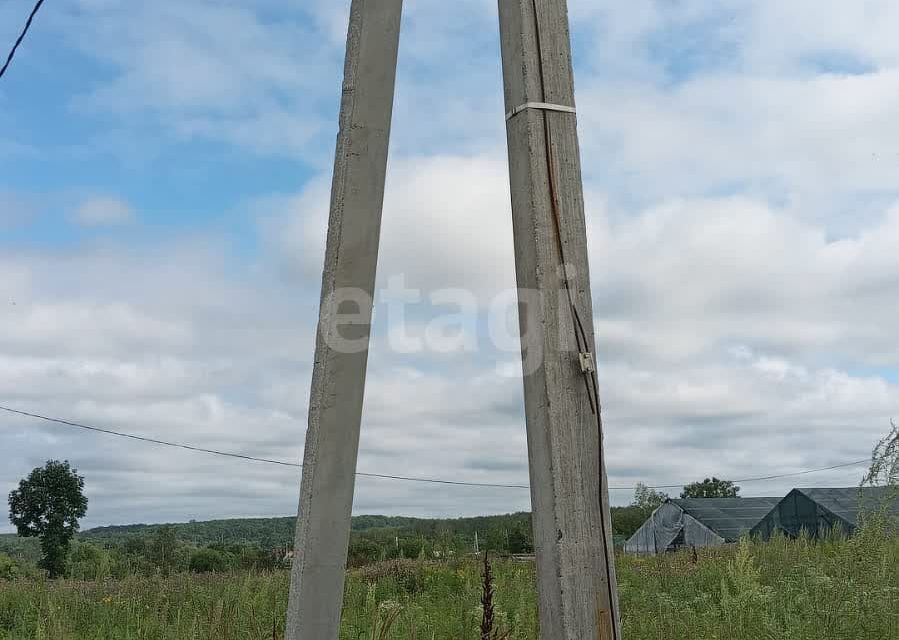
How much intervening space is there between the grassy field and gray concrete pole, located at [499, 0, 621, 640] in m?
1.13

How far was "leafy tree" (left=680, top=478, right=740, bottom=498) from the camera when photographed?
54.9 m

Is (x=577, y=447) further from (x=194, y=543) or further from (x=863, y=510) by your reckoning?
(x=194, y=543)

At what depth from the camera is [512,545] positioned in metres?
11.3

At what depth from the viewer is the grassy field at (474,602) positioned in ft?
14.2

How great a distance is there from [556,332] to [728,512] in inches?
998

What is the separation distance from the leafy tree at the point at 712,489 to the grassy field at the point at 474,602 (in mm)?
47784

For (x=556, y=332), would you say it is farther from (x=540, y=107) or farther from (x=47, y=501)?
(x=47, y=501)

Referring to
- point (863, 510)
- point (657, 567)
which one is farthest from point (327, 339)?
point (657, 567)

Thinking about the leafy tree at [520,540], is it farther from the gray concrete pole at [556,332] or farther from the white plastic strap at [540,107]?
the white plastic strap at [540,107]

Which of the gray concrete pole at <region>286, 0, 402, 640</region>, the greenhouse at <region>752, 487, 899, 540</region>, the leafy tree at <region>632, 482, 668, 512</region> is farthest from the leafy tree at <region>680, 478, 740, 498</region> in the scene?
A: the gray concrete pole at <region>286, 0, 402, 640</region>

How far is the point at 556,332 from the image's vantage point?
2.55 m

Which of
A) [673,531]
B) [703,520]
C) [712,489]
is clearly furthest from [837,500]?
[712,489]

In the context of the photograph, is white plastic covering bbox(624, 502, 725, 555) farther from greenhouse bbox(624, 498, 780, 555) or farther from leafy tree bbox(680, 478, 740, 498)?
leafy tree bbox(680, 478, 740, 498)

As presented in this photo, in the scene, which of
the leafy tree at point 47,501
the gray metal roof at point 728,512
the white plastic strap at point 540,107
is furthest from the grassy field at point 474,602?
the leafy tree at point 47,501
